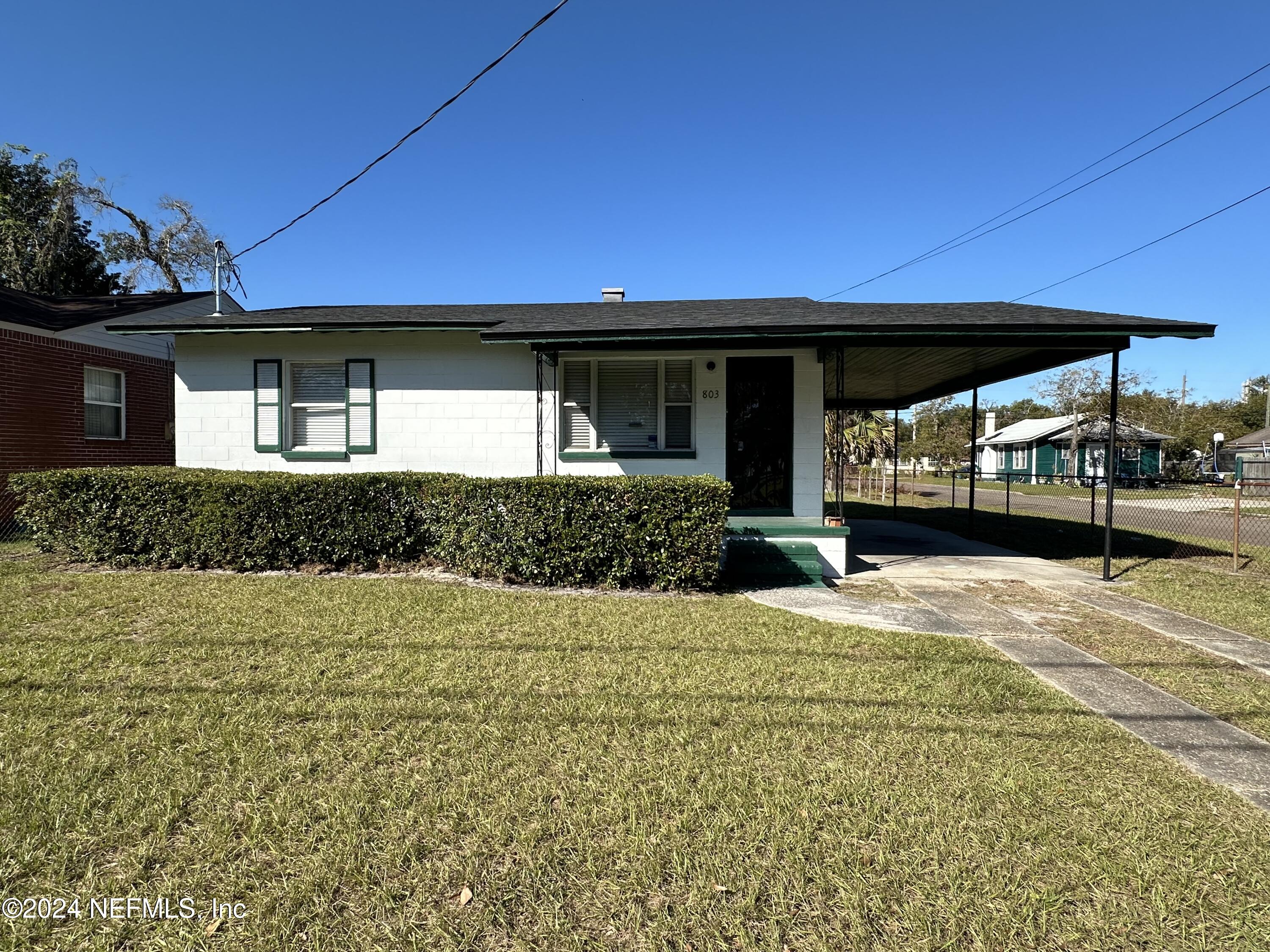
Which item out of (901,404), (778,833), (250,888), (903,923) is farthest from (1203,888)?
(901,404)

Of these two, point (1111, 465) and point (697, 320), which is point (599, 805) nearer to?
point (697, 320)

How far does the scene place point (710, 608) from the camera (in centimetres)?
566

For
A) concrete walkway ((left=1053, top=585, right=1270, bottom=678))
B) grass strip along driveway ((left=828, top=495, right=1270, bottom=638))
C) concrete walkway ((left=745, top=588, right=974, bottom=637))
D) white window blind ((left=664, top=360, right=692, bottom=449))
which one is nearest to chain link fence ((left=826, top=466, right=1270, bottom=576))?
grass strip along driveway ((left=828, top=495, right=1270, bottom=638))

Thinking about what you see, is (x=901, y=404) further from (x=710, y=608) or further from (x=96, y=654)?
(x=96, y=654)

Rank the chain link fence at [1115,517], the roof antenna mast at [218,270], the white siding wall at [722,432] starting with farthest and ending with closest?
the roof antenna mast at [218,270] → the chain link fence at [1115,517] → the white siding wall at [722,432]

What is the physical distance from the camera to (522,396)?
8.67 m

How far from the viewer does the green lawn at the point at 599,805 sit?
1898 millimetres

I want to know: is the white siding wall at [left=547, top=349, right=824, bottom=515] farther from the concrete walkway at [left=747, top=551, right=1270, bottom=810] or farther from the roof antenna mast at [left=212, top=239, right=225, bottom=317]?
the roof antenna mast at [left=212, top=239, right=225, bottom=317]

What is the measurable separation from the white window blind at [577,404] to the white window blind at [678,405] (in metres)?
1.19

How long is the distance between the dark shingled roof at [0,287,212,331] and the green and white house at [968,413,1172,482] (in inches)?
1262

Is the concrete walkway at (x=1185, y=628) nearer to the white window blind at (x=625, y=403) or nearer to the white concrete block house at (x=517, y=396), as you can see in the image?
the white concrete block house at (x=517, y=396)

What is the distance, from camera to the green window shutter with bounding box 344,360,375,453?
8.83 metres

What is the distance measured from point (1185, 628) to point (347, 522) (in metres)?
8.76

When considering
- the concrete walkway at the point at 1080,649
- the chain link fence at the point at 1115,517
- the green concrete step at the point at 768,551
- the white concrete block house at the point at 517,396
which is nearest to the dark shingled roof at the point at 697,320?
the white concrete block house at the point at 517,396
